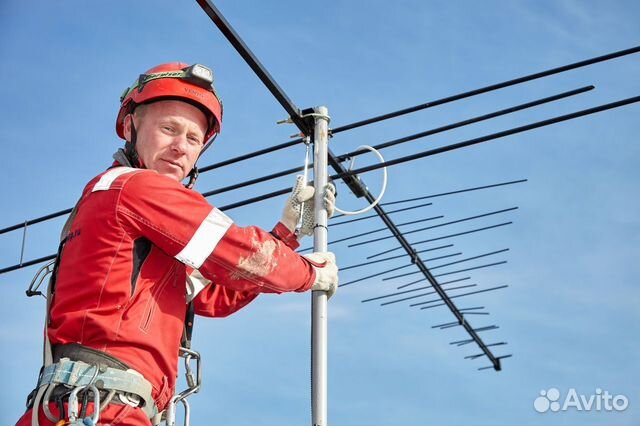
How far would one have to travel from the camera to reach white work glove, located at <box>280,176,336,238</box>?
585 centimetres

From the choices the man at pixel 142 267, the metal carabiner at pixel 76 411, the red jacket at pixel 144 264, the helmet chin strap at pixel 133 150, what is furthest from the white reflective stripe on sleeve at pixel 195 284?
the metal carabiner at pixel 76 411

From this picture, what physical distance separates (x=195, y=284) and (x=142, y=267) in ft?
2.67

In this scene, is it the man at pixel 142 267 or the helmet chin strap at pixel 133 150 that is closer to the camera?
the man at pixel 142 267

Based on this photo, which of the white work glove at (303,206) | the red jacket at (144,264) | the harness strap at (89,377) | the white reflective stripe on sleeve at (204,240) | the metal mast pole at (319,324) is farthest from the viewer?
the white work glove at (303,206)

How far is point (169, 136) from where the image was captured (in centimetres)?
521

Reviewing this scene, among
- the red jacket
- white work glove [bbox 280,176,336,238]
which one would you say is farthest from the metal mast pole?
the red jacket

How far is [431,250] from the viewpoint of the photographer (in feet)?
28.4

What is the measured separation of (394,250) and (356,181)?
1.67 m

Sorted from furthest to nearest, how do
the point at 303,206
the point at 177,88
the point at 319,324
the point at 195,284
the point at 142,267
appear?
1. the point at 303,206
2. the point at 319,324
3. the point at 195,284
4. the point at 177,88
5. the point at 142,267

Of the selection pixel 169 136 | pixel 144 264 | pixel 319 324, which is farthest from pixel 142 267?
pixel 319 324

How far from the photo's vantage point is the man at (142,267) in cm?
432

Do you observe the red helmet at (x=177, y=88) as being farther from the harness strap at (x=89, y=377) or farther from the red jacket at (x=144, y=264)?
the harness strap at (x=89, y=377)

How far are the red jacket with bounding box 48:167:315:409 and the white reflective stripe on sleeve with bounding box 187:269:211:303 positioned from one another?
223 millimetres

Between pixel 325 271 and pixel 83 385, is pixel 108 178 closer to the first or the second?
pixel 83 385
